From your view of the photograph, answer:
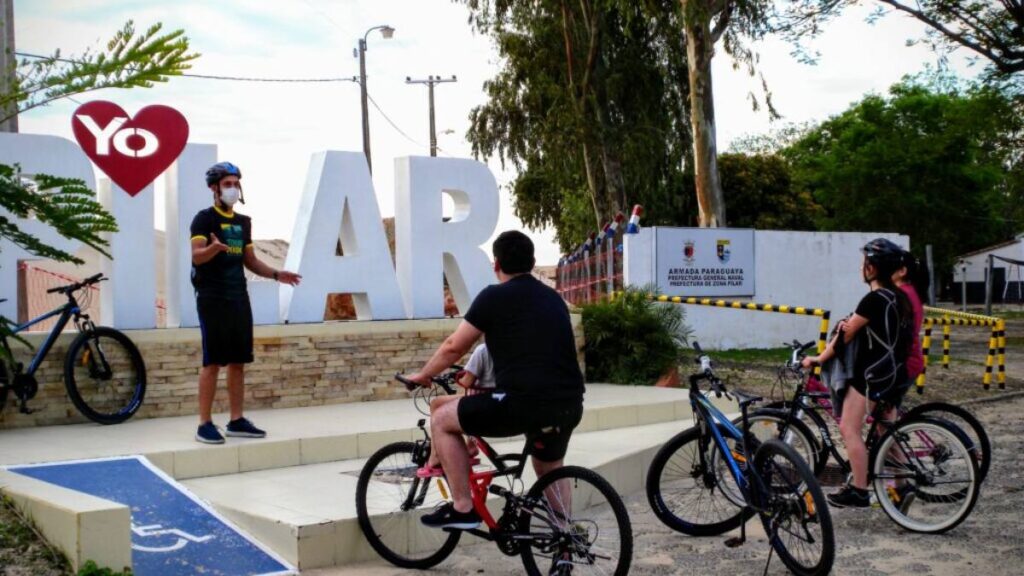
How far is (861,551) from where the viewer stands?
256 inches

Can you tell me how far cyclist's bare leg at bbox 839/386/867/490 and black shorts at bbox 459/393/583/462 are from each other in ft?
7.41

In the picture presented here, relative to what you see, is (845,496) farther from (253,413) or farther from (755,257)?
(755,257)

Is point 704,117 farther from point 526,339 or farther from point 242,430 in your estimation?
point 526,339

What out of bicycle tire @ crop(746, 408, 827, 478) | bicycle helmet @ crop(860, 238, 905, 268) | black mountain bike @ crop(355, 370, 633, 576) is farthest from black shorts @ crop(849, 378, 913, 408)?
black mountain bike @ crop(355, 370, 633, 576)

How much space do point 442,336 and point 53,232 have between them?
32.3ft

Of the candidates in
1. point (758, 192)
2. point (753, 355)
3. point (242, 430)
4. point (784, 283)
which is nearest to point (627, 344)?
point (242, 430)

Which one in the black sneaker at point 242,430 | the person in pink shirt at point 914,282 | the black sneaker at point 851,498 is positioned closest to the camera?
the black sneaker at point 851,498

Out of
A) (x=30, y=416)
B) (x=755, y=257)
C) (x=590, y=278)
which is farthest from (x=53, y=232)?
(x=755, y=257)

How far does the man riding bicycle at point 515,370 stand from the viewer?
5.40m

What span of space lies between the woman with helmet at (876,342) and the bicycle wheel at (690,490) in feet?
2.31

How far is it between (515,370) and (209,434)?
3653mm

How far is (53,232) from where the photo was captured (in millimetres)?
2125

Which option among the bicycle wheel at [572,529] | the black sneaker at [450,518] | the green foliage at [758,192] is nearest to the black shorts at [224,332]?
the black sneaker at [450,518]

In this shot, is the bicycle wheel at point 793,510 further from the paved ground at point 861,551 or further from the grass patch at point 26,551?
the grass patch at point 26,551
